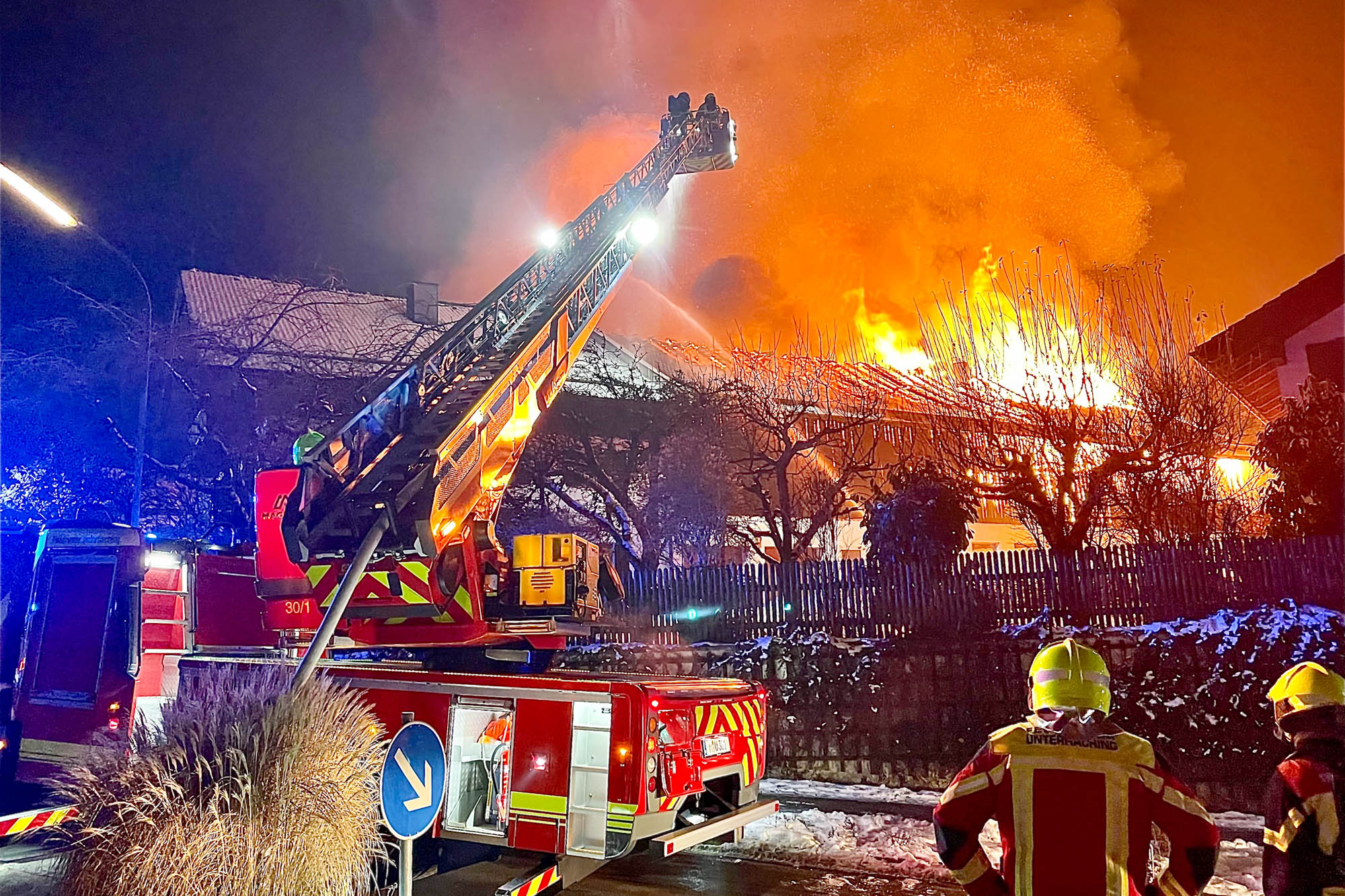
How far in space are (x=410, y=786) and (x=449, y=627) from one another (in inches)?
94.6

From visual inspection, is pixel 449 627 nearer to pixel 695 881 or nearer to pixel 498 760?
pixel 498 760

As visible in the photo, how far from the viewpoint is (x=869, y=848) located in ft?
20.5

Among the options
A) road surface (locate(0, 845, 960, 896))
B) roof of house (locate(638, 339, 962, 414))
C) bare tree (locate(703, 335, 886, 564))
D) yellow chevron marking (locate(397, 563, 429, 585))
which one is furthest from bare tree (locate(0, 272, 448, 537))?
road surface (locate(0, 845, 960, 896))

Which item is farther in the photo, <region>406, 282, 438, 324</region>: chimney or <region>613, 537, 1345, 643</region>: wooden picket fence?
<region>406, 282, 438, 324</region>: chimney

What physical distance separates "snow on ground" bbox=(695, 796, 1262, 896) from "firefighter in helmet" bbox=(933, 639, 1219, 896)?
137 inches

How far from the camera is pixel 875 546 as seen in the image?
1234 centimetres

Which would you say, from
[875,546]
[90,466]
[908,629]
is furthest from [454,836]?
[90,466]

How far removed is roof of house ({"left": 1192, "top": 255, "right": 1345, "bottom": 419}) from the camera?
15.3 m

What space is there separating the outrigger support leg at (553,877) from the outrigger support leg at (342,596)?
1.56 meters

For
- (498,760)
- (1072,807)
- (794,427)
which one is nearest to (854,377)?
(794,427)

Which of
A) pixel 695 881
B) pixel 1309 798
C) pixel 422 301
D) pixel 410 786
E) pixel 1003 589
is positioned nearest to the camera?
pixel 1309 798

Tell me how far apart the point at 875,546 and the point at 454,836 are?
28.2ft

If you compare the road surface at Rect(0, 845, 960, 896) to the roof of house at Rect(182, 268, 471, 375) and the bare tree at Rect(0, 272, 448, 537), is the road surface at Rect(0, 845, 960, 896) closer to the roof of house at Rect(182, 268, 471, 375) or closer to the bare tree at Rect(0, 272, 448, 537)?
the roof of house at Rect(182, 268, 471, 375)

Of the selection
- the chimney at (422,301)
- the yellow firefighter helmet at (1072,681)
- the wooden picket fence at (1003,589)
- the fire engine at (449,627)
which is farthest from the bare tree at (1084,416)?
the chimney at (422,301)
